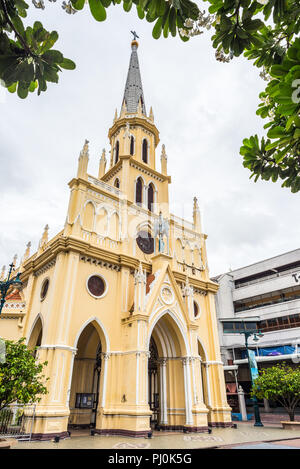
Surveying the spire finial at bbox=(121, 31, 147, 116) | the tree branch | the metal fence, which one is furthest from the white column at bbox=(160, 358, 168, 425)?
the spire finial at bbox=(121, 31, 147, 116)

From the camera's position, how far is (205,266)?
78.2ft

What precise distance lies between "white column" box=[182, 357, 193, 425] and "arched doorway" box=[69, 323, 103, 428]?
470cm

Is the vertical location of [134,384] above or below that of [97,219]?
below

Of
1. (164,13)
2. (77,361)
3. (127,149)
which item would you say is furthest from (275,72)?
(127,149)

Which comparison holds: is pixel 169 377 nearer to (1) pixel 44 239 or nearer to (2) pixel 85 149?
(1) pixel 44 239

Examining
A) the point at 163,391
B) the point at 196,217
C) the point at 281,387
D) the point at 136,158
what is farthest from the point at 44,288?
the point at 281,387

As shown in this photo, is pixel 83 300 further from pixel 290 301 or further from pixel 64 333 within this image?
pixel 290 301

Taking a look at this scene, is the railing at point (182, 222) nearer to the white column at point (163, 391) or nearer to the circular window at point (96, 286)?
the circular window at point (96, 286)

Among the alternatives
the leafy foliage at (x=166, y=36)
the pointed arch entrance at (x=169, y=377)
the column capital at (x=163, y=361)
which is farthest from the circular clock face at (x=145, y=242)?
the leafy foliage at (x=166, y=36)

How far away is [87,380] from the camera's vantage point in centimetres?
1727

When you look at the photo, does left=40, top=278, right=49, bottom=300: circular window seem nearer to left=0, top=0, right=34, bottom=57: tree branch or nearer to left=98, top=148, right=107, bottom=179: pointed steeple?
left=98, top=148, right=107, bottom=179: pointed steeple

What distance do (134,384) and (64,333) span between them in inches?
161

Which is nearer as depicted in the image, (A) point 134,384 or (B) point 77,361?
(A) point 134,384

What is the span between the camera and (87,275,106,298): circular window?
643 inches
